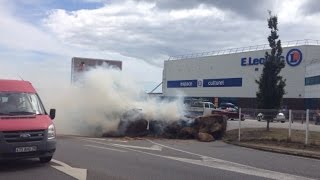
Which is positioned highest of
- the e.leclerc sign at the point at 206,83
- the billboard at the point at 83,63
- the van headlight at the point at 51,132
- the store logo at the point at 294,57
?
the store logo at the point at 294,57

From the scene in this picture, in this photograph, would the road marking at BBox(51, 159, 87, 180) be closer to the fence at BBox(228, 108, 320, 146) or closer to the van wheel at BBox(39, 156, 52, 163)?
the van wheel at BBox(39, 156, 52, 163)

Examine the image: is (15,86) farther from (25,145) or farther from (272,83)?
(272,83)

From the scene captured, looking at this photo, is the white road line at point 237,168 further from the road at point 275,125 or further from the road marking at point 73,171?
the road at point 275,125

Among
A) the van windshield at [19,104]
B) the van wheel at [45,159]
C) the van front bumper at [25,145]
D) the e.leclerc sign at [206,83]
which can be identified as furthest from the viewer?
the e.leclerc sign at [206,83]

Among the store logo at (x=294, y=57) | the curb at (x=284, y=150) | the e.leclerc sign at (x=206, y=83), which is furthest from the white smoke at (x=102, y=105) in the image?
the e.leclerc sign at (x=206, y=83)

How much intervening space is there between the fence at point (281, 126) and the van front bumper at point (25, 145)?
13013 mm

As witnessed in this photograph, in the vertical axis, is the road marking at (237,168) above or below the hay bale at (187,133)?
below

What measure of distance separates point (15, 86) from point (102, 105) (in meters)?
14.9

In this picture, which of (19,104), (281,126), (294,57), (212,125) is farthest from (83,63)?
(294,57)

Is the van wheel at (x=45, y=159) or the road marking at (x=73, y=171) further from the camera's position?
the van wheel at (x=45, y=159)

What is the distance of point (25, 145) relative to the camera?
11.6 metres

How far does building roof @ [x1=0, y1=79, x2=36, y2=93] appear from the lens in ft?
43.0

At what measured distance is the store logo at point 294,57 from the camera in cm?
6450

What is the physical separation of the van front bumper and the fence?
13.0 metres
